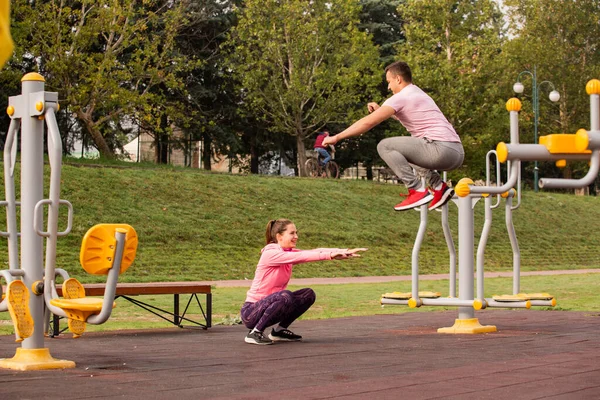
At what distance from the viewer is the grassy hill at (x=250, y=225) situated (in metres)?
23.5

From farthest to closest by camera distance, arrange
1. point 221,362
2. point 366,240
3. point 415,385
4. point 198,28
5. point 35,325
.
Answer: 1. point 198,28
2. point 366,240
3. point 221,362
4. point 35,325
5. point 415,385

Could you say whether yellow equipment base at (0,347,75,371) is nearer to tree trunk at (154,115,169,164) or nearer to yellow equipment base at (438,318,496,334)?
yellow equipment base at (438,318,496,334)

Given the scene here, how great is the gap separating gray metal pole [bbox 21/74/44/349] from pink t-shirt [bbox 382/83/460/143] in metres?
2.81

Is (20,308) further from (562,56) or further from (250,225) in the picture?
(562,56)

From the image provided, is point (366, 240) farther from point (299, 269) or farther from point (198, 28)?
point (198, 28)

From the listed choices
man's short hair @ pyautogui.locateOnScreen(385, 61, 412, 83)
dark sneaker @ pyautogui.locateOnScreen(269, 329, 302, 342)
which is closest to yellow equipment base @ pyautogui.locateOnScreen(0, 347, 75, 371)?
dark sneaker @ pyautogui.locateOnScreen(269, 329, 302, 342)

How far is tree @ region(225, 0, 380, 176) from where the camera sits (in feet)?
138

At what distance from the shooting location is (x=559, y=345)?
8.36 metres

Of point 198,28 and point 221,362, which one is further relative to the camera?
point 198,28

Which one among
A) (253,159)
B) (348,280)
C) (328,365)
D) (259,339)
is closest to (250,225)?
(348,280)

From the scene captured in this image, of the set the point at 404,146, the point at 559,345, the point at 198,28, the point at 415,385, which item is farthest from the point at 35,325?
the point at 198,28

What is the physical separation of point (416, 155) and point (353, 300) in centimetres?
862

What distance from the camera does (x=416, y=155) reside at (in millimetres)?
7844

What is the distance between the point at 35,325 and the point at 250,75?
121 ft
